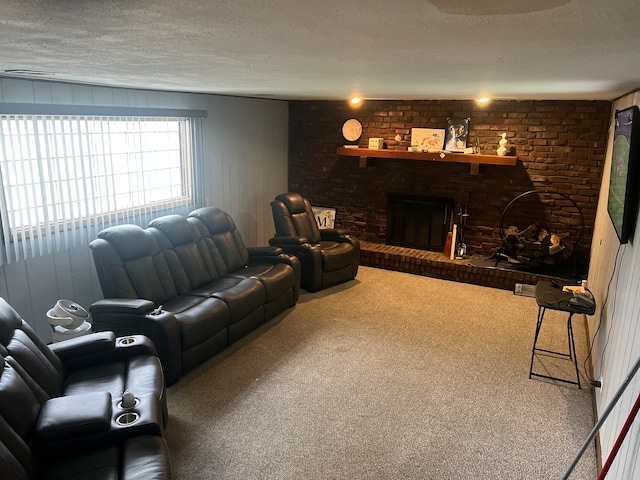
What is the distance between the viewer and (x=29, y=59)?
2.10 m

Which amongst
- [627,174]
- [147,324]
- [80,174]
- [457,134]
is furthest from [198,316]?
[457,134]

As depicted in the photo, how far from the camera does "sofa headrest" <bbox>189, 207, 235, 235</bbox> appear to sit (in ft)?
15.3

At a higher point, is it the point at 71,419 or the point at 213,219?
the point at 213,219

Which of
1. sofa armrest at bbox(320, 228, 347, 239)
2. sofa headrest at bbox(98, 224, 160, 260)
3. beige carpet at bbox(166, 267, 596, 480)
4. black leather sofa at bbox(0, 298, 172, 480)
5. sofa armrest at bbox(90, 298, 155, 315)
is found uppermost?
sofa headrest at bbox(98, 224, 160, 260)

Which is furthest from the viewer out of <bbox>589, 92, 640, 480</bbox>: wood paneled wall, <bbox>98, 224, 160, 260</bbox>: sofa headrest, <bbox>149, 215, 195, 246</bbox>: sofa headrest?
<bbox>149, 215, 195, 246</bbox>: sofa headrest

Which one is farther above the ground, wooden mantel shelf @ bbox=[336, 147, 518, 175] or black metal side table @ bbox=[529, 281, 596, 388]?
wooden mantel shelf @ bbox=[336, 147, 518, 175]

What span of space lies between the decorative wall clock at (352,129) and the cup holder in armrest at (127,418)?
4.98 metres

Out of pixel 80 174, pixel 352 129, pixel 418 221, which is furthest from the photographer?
pixel 352 129

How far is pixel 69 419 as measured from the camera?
6.88 feet

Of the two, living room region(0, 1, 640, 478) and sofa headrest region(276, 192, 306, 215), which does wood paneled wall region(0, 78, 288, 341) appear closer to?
living room region(0, 1, 640, 478)

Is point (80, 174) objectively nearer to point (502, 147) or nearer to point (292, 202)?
point (292, 202)

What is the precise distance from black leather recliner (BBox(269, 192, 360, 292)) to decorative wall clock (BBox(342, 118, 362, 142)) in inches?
49.3

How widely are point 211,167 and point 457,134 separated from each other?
3030 mm

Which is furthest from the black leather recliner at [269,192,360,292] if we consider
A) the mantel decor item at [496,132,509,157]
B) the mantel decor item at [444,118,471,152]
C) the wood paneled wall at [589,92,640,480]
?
the wood paneled wall at [589,92,640,480]
